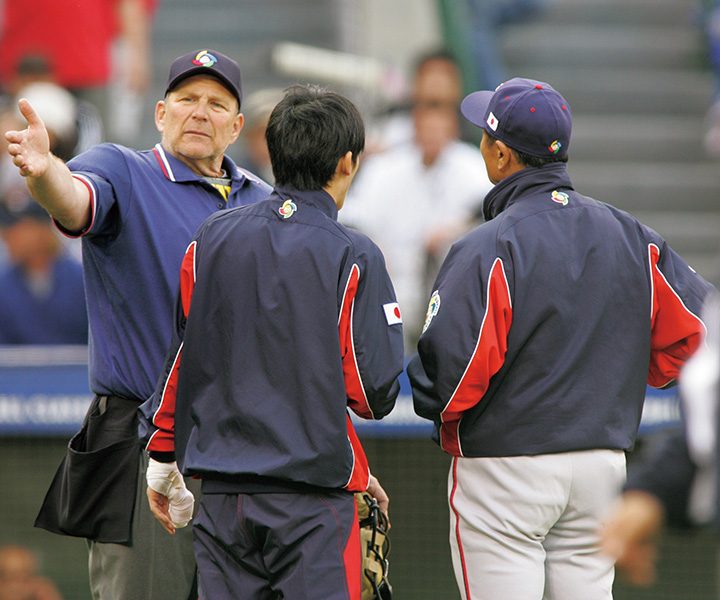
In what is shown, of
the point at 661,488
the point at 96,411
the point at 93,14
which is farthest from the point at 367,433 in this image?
the point at 93,14

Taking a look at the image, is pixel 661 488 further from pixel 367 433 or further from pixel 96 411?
pixel 367 433

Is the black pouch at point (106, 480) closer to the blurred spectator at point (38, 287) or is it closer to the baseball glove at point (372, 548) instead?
the baseball glove at point (372, 548)

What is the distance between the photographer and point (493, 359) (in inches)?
104

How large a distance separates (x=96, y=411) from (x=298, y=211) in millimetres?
897

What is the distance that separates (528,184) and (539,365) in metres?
0.50

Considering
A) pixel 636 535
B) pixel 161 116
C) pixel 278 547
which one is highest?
pixel 161 116

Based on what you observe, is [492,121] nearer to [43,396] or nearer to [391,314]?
[391,314]

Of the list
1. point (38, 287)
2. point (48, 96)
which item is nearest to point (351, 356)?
point (38, 287)

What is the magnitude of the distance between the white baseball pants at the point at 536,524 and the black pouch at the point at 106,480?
92 cm

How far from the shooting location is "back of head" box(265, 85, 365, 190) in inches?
100.0

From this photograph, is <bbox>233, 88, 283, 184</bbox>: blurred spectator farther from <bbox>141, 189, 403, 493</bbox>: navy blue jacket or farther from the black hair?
<bbox>141, 189, 403, 493</bbox>: navy blue jacket

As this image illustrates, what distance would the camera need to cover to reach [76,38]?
622cm

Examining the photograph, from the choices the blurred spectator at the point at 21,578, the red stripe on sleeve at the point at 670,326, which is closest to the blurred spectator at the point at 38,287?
the blurred spectator at the point at 21,578

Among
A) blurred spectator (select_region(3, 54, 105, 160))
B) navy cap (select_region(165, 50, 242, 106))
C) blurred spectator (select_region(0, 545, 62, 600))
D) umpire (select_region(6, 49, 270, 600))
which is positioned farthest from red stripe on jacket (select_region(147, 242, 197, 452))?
blurred spectator (select_region(3, 54, 105, 160))
